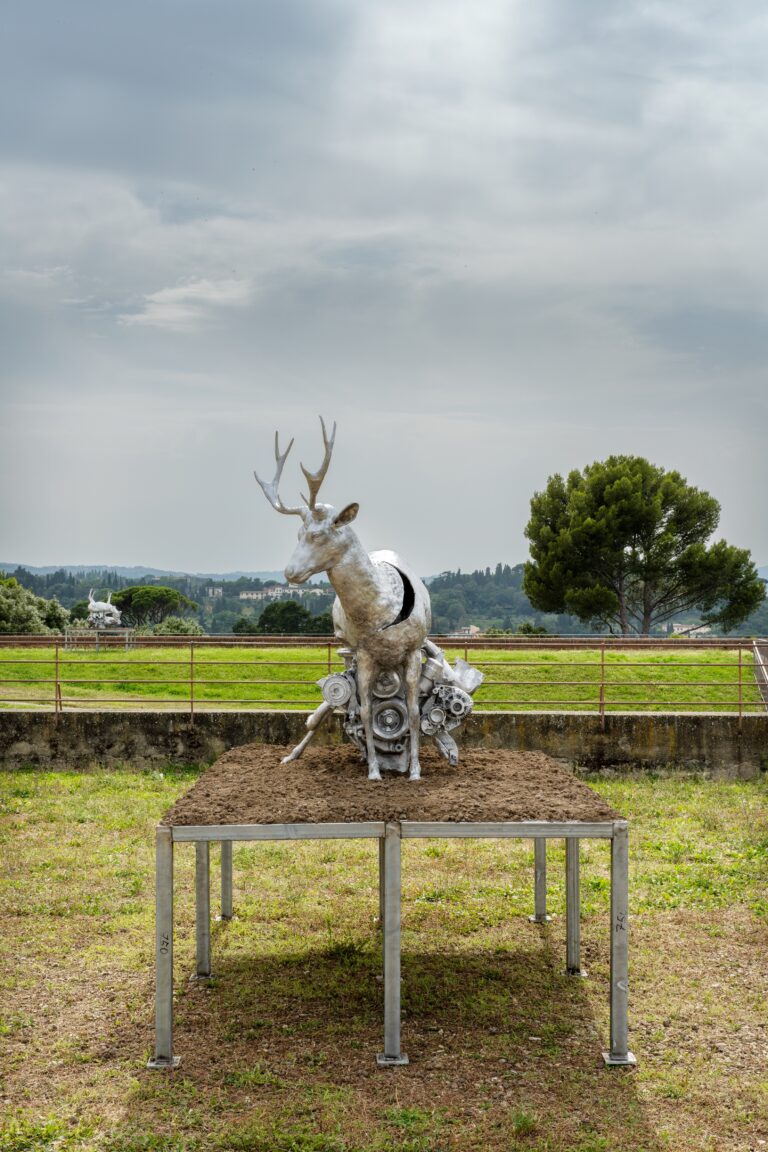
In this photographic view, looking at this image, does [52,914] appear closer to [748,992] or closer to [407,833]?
[407,833]

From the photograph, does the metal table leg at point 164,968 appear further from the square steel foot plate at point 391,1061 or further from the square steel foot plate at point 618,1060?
the square steel foot plate at point 618,1060

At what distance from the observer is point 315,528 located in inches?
270

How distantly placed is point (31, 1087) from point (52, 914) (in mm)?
2924

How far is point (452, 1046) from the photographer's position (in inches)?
247

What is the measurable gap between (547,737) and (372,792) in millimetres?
7439

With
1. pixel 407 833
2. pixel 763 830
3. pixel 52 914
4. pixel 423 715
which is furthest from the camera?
pixel 763 830

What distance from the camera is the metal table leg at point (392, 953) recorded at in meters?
5.98

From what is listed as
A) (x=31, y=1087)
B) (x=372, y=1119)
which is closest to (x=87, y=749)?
(x=31, y=1087)

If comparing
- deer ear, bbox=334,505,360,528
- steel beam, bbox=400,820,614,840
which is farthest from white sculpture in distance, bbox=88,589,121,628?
steel beam, bbox=400,820,614,840

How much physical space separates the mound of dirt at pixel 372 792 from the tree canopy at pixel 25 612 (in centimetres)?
2496

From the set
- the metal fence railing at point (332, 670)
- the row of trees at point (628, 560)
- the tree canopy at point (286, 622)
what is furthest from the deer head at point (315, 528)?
the row of trees at point (628, 560)

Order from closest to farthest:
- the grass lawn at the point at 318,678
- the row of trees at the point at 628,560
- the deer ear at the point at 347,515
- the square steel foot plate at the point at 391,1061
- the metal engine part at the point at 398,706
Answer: the square steel foot plate at the point at 391,1061 → the deer ear at the point at 347,515 → the metal engine part at the point at 398,706 → the grass lawn at the point at 318,678 → the row of trees at the point at 628,560

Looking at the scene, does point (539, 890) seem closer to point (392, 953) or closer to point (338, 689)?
point (338, 689)

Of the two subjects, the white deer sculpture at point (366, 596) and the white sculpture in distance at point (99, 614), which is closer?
the white deer sculpture at point (366, 596)
